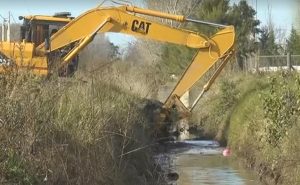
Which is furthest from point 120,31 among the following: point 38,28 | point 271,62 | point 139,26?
point 271,62

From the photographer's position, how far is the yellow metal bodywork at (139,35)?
2112 centimetres

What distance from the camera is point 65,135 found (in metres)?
10.4

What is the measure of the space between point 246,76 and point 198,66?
7.75m

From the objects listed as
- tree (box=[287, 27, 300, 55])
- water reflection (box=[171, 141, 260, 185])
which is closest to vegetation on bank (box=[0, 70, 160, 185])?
water reflection (box=[171, 141, 260, 185])

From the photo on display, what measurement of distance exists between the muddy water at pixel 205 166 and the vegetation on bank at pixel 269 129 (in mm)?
399

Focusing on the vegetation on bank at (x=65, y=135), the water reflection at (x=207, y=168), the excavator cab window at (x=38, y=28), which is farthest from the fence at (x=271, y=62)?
the vegetation on bank at (x=65, y=135)

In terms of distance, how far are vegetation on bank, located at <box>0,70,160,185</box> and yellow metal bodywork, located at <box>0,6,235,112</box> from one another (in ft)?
20.9

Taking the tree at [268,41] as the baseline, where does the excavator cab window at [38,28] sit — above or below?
below

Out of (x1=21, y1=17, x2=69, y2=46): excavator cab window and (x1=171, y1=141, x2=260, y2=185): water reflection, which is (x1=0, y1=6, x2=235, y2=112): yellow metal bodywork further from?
(x1=171, y1=141, x2=260, y2=185): water reflection

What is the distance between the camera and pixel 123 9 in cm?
2225

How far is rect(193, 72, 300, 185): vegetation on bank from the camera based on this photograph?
1433 cm

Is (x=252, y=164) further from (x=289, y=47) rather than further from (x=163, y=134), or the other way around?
(x=289, y=47)

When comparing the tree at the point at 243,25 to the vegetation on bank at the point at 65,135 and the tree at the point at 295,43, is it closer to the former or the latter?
the tree at the point at 295,43

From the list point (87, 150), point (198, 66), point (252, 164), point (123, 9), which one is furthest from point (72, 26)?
point (87, 150)
